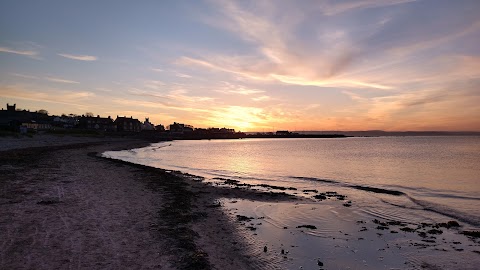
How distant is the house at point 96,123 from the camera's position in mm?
168000

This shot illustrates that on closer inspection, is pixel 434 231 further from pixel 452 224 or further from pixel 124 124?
pixel 124 124

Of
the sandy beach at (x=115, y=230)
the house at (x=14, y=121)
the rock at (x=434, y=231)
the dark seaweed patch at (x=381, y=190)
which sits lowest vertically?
the dark seaweed patch at (x=381, y=190)

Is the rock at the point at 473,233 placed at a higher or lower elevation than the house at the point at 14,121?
lower

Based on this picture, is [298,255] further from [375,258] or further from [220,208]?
[220,208]

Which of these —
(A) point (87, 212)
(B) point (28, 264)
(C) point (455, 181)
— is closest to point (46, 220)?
(A) point (87, 212)

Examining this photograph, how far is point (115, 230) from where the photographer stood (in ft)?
34.5

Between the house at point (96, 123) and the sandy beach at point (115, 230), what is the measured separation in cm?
16647

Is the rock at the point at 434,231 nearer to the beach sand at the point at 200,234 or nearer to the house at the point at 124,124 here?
the beach sand at the point at 200,234

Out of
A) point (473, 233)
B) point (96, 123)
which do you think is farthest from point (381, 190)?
point (96, 123)

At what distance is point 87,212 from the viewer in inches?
489

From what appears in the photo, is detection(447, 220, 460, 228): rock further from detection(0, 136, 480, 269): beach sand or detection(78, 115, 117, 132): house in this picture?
detection(78, 115, 117, 132): house


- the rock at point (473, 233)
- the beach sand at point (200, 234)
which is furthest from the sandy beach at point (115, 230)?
the rock at point (473, 233)

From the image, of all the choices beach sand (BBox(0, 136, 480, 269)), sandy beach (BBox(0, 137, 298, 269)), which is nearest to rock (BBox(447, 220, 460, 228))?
beach sand (BBox(0, 136, 480, 269))

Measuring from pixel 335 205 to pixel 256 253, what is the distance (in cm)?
908
